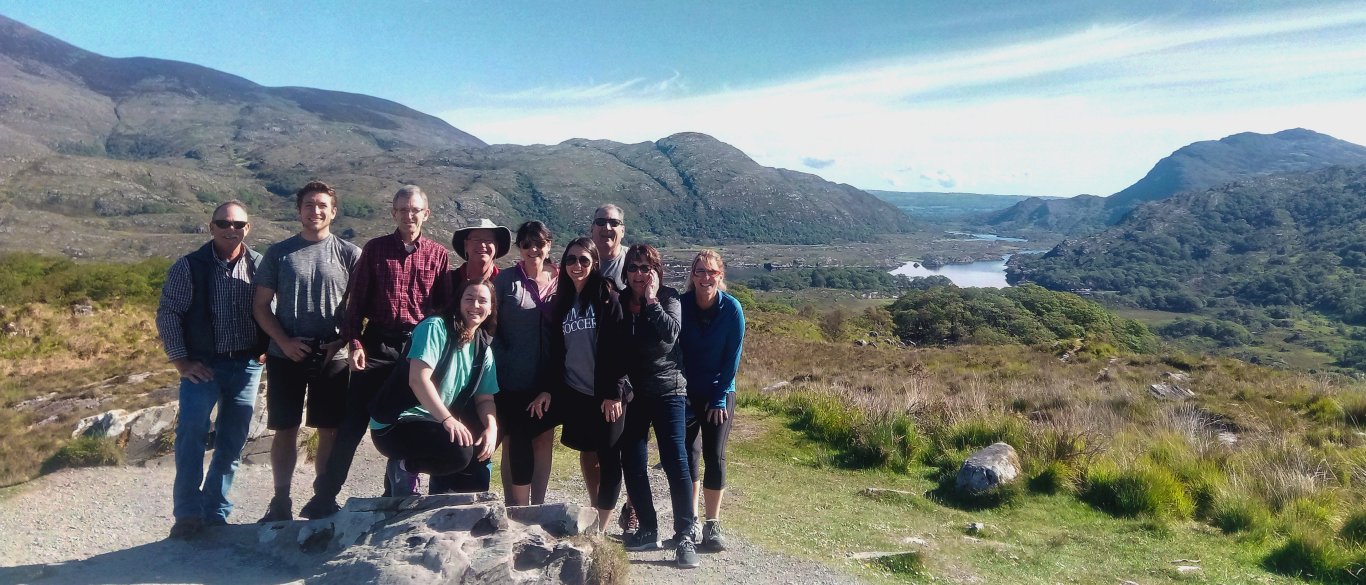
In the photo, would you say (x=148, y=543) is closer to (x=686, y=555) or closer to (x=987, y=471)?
(x=686, y=555)

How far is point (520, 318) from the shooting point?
3.94 metres

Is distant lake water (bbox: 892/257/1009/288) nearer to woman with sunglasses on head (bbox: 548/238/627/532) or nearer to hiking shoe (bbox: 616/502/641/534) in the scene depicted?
hiking shoe (bbox: 616/502/641/534)

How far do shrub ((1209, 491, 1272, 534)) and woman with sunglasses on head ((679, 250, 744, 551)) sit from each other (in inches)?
166

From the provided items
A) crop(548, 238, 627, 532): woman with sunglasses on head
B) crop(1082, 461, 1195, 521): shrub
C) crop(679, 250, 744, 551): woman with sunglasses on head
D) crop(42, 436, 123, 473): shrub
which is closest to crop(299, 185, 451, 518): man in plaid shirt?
crop(548, 238, 627, 532): woman with sunglasses on head

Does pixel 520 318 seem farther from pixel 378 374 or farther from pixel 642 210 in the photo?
pixel 642 210

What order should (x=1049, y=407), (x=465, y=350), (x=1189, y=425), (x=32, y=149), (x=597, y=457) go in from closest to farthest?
(x=465, y=350), (x=597, y=457), (x=1189, y=425), (x=1049, y=407), (x=32, y=149)

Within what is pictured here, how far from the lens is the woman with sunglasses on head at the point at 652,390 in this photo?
3.94 m

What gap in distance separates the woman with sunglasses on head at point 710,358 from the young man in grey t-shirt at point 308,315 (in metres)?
2.00

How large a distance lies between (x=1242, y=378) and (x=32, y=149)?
194 m

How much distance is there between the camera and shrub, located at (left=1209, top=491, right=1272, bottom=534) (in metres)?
5.52

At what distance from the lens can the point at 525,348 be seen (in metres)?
3.96

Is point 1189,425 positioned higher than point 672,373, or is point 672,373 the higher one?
point 672,373

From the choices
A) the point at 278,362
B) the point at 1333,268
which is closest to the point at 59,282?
the point at 278,362

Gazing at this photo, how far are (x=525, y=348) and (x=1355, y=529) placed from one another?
596 centimetres
